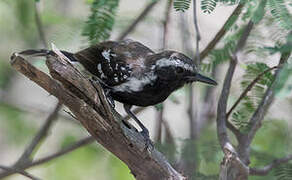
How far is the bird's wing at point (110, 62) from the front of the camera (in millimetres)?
3711

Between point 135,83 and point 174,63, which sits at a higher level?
point 174,63

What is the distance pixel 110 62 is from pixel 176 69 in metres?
0.51

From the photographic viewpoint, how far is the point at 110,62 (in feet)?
12.4

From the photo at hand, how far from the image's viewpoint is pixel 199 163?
14.0 ft

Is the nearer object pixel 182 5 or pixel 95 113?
pixel 95 113

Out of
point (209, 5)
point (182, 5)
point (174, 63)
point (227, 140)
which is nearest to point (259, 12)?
point (209, 5)

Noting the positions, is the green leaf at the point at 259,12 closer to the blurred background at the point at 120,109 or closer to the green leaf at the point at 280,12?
the green leaf at the point at 280,12

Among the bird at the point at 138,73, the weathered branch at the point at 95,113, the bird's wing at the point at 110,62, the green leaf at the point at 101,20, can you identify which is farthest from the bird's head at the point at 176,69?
the weathered branch at the point at 95,113

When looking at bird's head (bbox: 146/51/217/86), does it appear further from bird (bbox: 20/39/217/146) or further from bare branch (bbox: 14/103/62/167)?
bare branch (bbox: 14/103/62/167)

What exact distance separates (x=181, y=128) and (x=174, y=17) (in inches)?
67.5

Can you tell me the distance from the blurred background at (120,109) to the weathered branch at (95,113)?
65 cm

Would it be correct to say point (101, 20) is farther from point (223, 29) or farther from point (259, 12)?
point (259, 12)

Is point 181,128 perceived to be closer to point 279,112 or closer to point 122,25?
point 279,112

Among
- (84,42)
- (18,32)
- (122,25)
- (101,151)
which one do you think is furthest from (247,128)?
(18,32)
